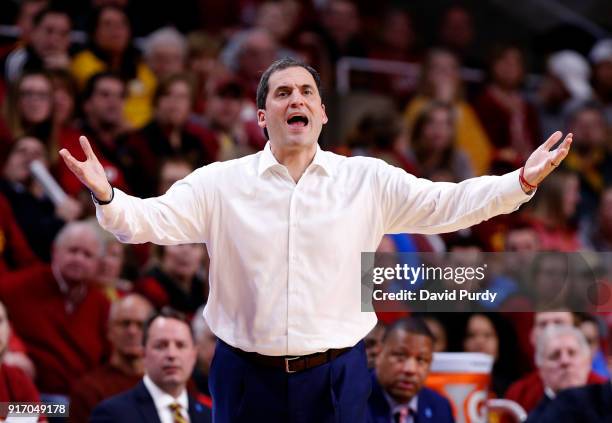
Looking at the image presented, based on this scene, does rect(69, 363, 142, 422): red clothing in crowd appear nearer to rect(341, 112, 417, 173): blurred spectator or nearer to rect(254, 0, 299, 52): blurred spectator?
rect(341, 112, 417, 173): blurred spectator

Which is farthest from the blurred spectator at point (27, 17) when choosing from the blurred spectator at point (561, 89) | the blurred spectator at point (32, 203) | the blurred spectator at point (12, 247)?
the blurred spectator at point (561, 89)

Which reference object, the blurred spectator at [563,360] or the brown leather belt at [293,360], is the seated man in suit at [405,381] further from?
the brown leather belt at [293,360]

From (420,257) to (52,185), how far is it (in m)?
2.73

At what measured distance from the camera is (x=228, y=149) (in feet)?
23.5

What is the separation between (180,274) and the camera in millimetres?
6145

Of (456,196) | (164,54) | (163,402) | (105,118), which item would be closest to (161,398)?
(163,402)

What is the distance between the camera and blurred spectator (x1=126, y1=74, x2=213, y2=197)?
22.6 ft

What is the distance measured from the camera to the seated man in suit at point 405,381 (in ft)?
15.4

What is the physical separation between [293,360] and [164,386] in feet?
5.11

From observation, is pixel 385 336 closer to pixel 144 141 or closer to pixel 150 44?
pixel 144 141

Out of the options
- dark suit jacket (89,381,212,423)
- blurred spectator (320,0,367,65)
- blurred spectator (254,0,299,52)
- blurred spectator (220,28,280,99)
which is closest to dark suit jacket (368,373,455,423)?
dark suit jacket (89,381,212,423)

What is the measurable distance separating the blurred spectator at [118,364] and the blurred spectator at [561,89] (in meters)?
4.40

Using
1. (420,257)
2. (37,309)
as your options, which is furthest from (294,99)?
(37,309)

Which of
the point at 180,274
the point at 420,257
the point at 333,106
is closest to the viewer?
the point at 420,257
